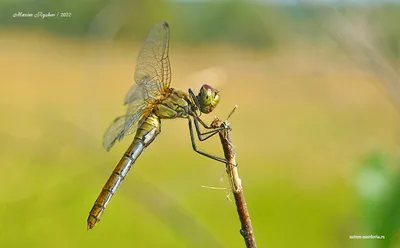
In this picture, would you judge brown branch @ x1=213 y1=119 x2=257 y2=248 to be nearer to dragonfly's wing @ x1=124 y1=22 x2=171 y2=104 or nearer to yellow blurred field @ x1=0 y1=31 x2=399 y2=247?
yellow blurred field @ x1=0 y1=31 x2=399 y2=247

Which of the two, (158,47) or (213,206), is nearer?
(158,47)

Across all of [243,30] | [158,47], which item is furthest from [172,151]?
[158,47]

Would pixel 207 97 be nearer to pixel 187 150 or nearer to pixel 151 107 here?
pixel 151 107

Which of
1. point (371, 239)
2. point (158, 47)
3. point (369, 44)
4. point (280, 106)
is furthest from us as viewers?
point (280, 106)

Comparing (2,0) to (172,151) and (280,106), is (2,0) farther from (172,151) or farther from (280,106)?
(280,106)

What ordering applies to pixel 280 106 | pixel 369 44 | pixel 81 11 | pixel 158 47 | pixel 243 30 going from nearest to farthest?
1. pixel 369 44
2. pixel 158 47
3. pixel 81 11
4. pixel 243 30
5. pixel 280 106

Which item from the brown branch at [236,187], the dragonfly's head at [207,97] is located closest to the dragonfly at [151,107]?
the dragonfly's head at [207,97]

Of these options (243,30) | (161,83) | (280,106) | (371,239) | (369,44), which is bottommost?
(371,239)
